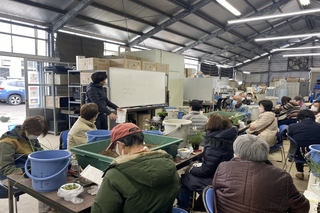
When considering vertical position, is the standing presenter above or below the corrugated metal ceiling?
below

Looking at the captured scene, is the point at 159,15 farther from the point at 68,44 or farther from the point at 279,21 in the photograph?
the point at 279,21

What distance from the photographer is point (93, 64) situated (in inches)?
189

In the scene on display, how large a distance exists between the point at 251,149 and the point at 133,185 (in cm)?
70

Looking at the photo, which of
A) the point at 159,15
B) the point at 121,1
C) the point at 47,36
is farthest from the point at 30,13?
the point at 159,15

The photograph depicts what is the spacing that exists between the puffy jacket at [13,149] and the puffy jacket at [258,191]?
140cm

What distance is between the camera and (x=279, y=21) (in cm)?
1130

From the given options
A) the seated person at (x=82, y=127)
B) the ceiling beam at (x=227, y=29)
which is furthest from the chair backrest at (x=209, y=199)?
the ceiling beam at (x=227, y=29)

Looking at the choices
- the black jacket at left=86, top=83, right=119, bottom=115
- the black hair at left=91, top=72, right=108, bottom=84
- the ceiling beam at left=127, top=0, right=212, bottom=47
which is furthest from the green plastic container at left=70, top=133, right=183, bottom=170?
the ceiling beam at left=127, top=0, right=212, bottom=47

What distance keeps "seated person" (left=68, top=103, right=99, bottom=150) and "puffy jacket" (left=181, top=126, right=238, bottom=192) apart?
107 cm

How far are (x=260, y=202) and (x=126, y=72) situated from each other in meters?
4.49

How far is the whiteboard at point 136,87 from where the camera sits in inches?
199

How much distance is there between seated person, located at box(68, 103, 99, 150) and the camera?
7.21 ft

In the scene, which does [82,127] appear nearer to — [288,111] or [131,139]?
[131,139]

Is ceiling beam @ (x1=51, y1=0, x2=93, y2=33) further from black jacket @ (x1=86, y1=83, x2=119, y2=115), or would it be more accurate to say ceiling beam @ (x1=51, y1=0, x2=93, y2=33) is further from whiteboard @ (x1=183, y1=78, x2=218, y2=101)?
whiteboard @ (x1=183, y1=78, x2=218, y2=101)
